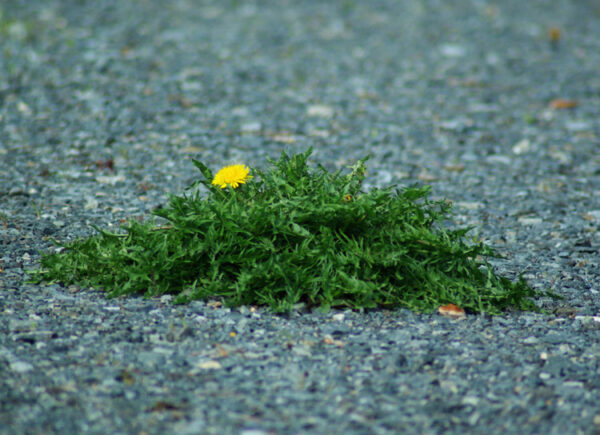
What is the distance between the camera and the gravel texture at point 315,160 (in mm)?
2662

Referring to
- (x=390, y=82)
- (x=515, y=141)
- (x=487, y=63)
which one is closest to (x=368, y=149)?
(x=515, y=141)

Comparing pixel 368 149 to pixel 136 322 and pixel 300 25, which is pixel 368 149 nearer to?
pixel 136 322

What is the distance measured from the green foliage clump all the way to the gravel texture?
109mm

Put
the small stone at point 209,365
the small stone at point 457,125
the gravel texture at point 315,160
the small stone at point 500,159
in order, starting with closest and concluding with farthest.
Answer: the gravel texture at point 315,160 → the small stone at point 209,365 → the small stone at point 500,159 → the small stone at point 457,125

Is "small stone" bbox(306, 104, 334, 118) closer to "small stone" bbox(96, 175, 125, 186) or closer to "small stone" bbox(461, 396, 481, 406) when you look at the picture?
"small stone" bbox(96, 175, 125, 186)

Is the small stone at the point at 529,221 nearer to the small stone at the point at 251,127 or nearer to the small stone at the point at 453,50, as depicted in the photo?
the small stone at the point at 251,127

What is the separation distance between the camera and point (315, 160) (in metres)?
6.07

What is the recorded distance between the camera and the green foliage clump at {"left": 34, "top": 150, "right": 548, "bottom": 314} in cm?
343

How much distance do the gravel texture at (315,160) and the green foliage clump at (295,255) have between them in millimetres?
109

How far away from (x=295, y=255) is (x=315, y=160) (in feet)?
8.95

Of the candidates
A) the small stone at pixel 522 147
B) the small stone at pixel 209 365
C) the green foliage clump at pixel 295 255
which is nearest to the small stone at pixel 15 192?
the green foliage clump at pixel 295 255

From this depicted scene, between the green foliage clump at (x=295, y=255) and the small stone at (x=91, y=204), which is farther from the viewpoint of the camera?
the small stone at (x=91, y=204)

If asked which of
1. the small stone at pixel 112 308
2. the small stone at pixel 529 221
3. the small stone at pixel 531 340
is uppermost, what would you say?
the small stone at pixel 529 221

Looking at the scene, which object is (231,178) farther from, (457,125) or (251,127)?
(457,125)
